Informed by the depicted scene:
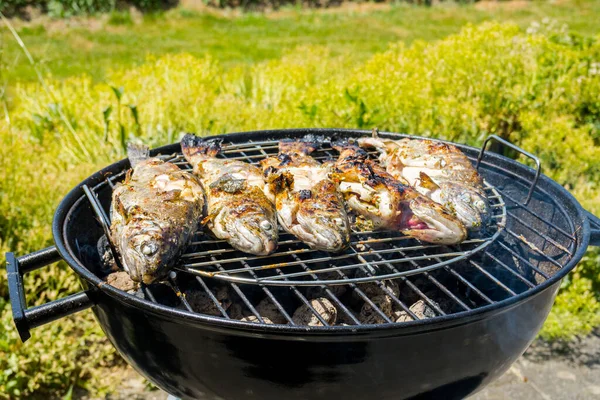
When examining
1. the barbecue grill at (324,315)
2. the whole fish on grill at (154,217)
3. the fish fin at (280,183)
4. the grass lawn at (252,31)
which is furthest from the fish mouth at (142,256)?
the grass lawn at (252,31)

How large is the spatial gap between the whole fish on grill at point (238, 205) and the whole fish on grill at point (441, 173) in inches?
28.0

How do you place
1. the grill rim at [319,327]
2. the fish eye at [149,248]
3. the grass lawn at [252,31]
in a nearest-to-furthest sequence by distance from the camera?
the grill rim at [319,327]
the fish eye at [149,248]
the grass lawn at [252,31]

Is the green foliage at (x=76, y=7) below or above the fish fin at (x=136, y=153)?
below

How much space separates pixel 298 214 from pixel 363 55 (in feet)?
29.9

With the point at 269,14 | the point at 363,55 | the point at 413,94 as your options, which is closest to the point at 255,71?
the point at 413,94

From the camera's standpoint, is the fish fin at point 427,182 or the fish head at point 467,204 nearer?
the fish head at point 467,204

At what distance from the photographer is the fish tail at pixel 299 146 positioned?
2.86 metres

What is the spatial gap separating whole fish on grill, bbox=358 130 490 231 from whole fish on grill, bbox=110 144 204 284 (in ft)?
3.30

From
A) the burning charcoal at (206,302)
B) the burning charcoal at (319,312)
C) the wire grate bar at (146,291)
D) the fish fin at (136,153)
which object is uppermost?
the fish fin at (136,153)

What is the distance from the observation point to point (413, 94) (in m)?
5.11

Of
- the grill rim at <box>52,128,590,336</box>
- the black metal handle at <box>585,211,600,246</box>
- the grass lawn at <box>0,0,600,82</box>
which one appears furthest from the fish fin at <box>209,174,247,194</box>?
the grass lawn at <box>0,0,600,82</box>

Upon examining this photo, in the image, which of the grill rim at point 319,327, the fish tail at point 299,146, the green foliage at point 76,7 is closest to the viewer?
the grill rim at point 319,327

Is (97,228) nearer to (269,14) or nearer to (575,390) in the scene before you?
(575,390)

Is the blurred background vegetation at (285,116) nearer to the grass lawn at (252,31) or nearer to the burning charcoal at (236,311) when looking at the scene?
the burning charcoal at (236,311)
